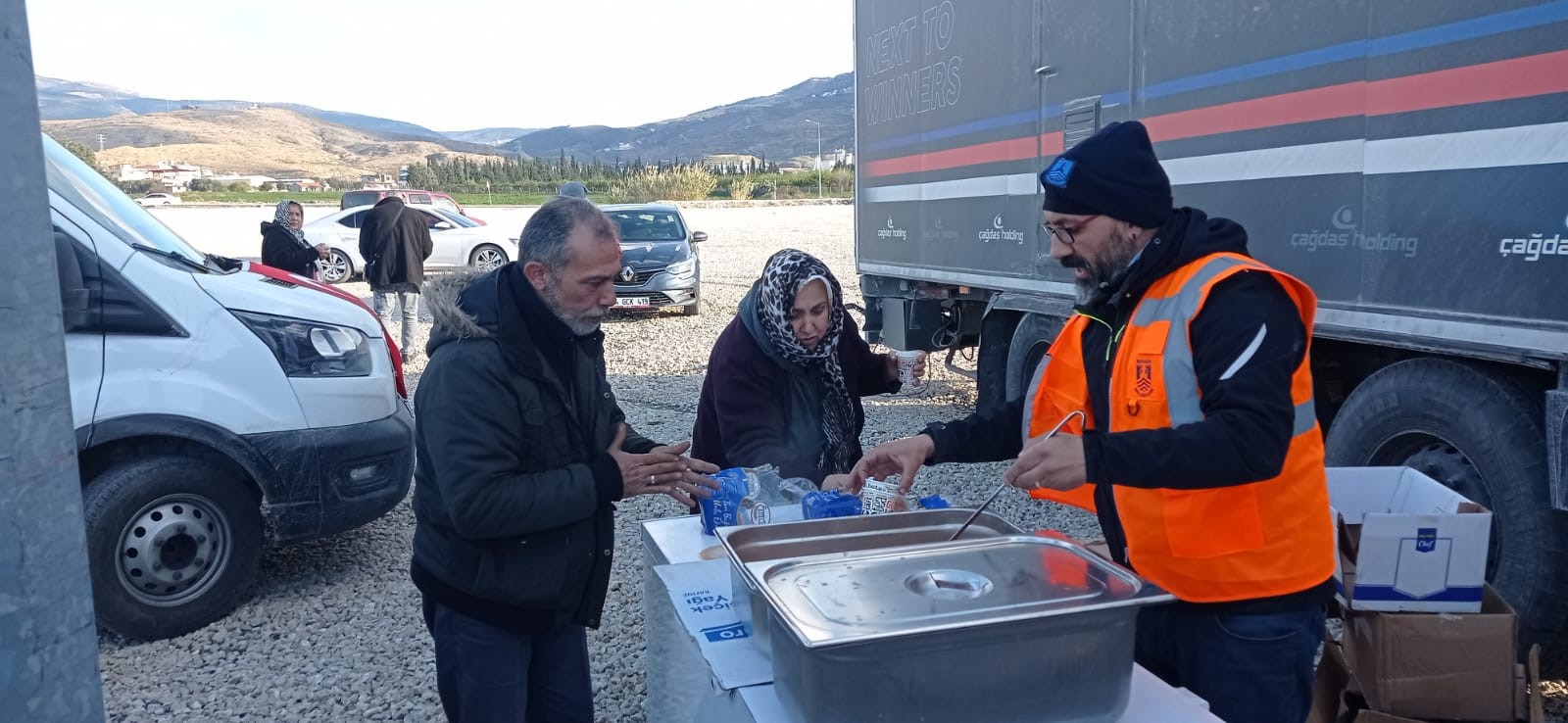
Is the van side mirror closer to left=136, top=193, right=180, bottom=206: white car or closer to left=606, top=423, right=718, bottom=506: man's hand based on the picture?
left=606, top=423, right=718, bottom=506: man's hand

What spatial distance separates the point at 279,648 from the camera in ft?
13.8

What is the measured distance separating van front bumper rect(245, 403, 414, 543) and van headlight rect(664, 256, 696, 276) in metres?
9.13

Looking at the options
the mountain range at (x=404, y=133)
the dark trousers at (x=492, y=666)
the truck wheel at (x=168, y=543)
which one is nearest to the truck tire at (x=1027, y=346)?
the dark trousers at (x=492, y=666)

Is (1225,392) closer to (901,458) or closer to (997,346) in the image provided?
(901,458)

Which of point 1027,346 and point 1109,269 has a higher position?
point 1109,269

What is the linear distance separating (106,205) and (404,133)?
14380cm

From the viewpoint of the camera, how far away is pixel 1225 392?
5.81 ft

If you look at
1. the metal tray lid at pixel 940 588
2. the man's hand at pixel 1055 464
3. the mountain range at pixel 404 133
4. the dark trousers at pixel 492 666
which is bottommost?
the dark trousers at pixel 492 666

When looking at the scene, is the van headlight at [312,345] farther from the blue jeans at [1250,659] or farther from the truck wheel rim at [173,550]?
the blue jeans at [1250,659]

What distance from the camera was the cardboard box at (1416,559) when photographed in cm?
274

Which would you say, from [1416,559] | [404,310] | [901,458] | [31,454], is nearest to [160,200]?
[404,310]

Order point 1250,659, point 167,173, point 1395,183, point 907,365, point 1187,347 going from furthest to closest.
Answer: point 167,173, point 907,365, point 1395,183, point 1250,659, point 1187,347

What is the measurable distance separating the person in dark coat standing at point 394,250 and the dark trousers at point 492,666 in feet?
28.6

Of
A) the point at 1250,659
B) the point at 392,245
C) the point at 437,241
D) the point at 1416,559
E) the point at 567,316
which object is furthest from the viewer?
the point at 437,241
